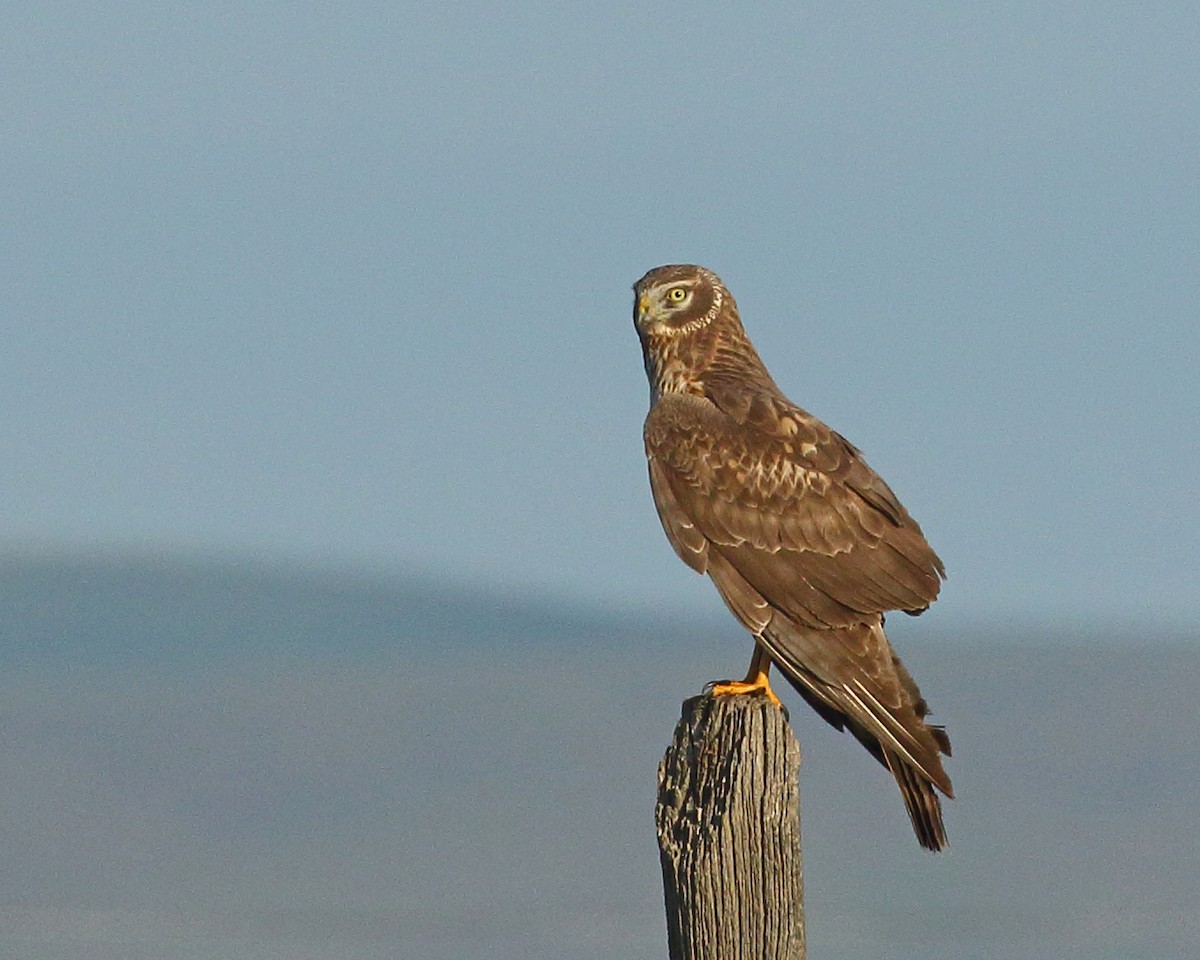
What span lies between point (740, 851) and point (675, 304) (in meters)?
3.91

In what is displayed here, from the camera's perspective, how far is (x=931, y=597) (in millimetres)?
7840

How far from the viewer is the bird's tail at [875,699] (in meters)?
6.95

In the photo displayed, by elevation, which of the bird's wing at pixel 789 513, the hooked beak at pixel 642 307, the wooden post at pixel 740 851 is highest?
the hooked beak at pixel 642 307

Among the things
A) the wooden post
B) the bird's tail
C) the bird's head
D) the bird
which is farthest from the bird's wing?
the wooden post

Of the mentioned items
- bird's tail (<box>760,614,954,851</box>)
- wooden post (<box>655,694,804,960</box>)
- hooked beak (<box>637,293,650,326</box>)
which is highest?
hooked beak (<box>637,293,650,326</box>)

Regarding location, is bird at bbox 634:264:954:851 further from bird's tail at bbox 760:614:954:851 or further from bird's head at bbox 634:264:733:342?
bird's head at bbox 634:264:733:342

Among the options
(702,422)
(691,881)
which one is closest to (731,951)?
(691,881)

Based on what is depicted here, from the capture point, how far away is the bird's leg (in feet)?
23.1

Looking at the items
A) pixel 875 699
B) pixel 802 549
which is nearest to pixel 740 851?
pixel 875 699

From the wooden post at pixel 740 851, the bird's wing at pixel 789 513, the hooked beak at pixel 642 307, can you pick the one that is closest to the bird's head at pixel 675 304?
the hooked beak at pixel 642 307

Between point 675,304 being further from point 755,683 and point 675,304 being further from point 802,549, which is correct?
point 755,683

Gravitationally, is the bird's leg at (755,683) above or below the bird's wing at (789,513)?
below

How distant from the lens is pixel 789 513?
8.06 meters

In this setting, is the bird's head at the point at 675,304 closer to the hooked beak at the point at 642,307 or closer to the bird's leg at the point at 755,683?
the hooked beak at the point at 642,307
